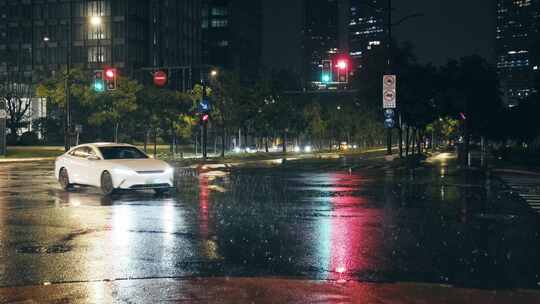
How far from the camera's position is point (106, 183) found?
18.9 metres

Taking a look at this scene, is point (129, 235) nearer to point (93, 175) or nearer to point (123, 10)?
point (93, 175)

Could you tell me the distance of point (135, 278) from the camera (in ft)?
25.5

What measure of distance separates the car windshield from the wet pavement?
117cm

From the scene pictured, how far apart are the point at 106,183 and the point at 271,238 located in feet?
30.1

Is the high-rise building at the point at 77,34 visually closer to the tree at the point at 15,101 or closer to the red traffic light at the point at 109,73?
the tree at the point at 15,101

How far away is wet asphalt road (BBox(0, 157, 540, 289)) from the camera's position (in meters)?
8.22

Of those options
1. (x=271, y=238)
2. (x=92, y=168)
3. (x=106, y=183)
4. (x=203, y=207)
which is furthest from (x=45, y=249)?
(x=92, y=168)

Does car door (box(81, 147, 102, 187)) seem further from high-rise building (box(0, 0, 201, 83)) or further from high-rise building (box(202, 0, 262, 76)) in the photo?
high-rise building (box(202, 0, 262, 76))

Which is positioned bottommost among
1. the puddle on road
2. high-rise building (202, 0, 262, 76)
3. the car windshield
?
the puddle on road

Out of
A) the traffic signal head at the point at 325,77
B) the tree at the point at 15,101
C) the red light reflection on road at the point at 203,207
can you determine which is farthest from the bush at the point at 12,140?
the red light reflection on road at the point at 203,207

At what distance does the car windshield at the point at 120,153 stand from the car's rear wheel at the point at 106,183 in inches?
32.9

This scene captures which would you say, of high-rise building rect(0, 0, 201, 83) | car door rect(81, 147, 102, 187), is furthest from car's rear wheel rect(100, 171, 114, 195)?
high-rise building rect(0, 0, 201, 83)

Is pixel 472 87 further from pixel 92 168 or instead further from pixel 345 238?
pixel 345 238

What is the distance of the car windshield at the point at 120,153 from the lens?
19734 mm
